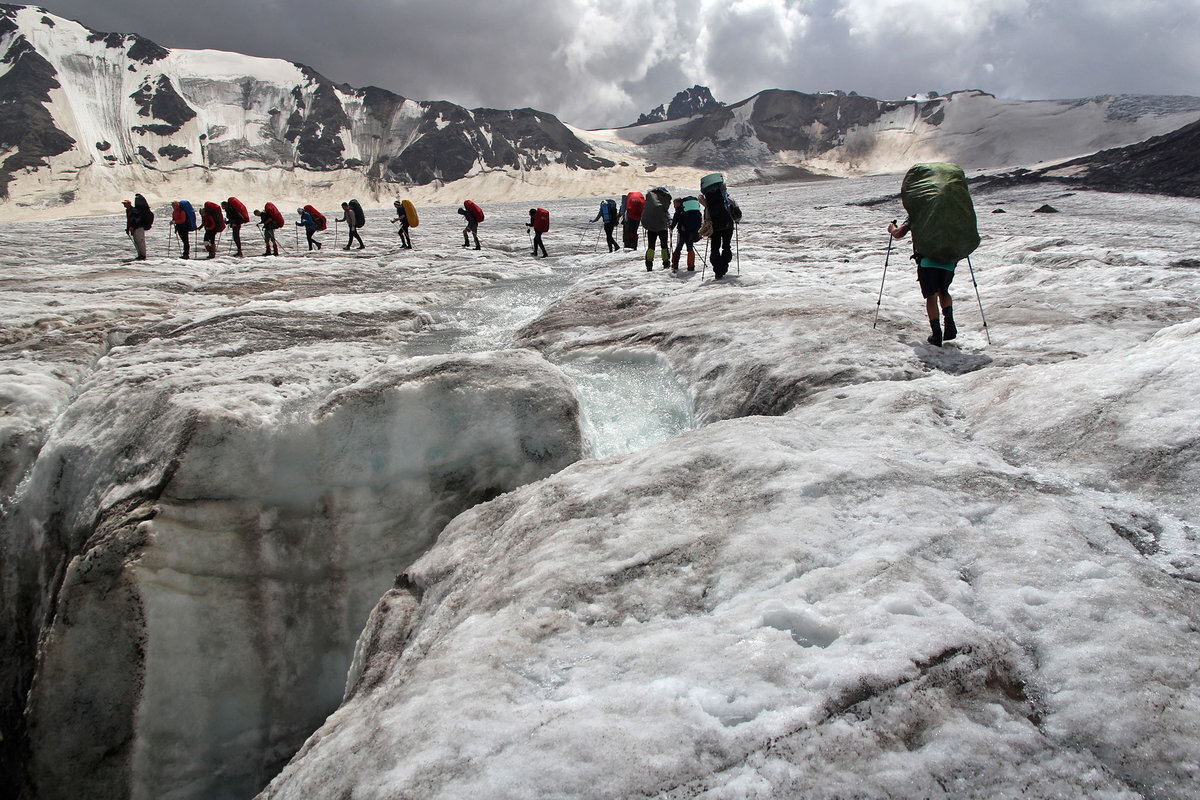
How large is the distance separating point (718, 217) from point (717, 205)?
20cm

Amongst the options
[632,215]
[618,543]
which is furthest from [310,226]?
[618,543]

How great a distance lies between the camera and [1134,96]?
78.8m

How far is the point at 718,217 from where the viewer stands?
1056 centimetres

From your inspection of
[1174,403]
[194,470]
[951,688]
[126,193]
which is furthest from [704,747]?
[126,193]

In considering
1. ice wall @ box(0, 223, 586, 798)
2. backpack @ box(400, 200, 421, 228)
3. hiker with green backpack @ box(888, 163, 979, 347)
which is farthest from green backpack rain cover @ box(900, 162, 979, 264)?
backpack @ box(400, 200, 421, 228)

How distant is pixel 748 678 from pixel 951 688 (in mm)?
659

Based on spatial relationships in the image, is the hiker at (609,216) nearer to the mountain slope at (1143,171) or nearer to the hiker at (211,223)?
the hiker at (211,223)

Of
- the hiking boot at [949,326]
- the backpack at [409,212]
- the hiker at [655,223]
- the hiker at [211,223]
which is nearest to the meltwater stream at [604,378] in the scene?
the hiker at [655,223]

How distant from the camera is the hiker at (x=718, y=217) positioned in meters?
10.5

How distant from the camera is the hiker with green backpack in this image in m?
6.12

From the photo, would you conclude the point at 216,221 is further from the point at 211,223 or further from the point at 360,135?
the point at 360,135

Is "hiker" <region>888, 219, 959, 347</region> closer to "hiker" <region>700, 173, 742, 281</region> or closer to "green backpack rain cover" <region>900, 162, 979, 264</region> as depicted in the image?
"green backpack rain cover" <region>900, 162, 979, 264</region>

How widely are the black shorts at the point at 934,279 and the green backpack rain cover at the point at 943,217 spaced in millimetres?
118

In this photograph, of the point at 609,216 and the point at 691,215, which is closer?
the point at 691,215
